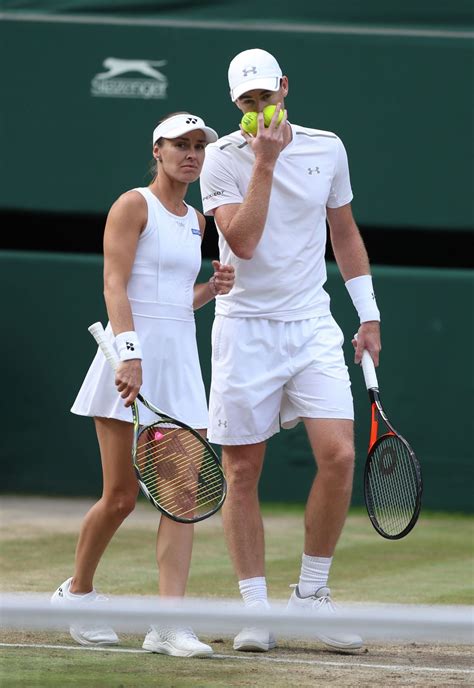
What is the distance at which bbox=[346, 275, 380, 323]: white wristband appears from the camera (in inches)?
186

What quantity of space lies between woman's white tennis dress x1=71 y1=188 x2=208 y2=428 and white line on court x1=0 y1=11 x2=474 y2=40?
4.30 m

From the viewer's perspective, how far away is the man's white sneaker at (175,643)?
4.22 metres

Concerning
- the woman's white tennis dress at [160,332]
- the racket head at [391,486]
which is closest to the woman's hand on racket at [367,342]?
the racket head at [391,486]

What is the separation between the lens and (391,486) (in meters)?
4.37

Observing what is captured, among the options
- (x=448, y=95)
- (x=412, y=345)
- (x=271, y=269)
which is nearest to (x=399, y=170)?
(x=448, y=95)

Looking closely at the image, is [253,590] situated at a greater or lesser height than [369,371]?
lesser

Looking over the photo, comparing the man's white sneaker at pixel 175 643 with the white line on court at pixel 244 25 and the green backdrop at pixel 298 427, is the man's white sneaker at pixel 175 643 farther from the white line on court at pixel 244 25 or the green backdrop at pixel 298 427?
the white line on court at pixel 244 25

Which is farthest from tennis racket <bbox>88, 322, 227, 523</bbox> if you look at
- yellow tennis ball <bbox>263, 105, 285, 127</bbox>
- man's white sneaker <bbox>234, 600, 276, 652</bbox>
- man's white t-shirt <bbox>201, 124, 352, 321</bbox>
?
yellow tennis ball <bbox>263, 105, 285, 127</bbox>

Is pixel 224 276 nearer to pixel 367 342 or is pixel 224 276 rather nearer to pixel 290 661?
pixel 367 342

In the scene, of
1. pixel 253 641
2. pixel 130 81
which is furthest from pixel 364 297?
pixel 130 81

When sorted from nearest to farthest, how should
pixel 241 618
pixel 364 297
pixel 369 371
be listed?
pixel 241 618, pixel 369 371, pixel 364 297

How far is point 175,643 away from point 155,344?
894 millimetres

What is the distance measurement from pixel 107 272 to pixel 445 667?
60.2 inches

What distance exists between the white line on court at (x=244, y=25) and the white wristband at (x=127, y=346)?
4.66 m
